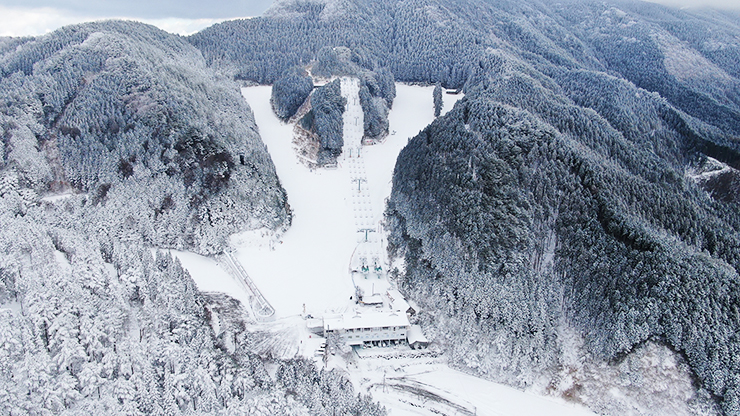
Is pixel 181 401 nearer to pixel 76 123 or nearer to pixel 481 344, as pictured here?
pixel 481 344

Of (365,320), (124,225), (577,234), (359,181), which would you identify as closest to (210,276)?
(124,225)

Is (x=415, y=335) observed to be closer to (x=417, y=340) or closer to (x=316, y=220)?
(x=417, y=340)

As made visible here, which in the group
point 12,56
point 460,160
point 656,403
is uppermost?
point 12,56

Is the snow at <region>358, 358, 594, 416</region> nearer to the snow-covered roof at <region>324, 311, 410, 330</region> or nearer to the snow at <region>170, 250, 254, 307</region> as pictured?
the snow-covered roof at <region>324, 311, 410, 330</region>

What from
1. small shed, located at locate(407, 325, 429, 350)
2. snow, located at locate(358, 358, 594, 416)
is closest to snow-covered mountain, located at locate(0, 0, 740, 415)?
snow, located at locate(358, 358, 594, 416)

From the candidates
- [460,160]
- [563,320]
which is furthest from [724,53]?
[563,320]

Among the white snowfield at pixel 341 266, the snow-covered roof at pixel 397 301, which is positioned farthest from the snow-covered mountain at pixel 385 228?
the snow-covered roof at pixel 397 301
